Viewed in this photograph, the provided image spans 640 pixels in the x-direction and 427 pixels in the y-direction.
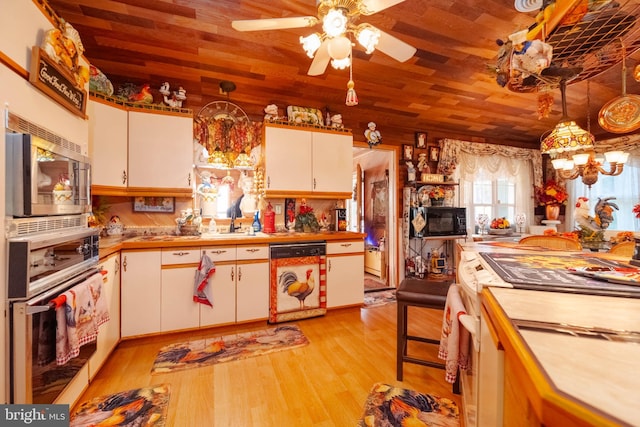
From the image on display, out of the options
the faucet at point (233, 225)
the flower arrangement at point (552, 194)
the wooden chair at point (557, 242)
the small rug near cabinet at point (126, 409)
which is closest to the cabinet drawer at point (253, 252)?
the faucet at point (233, 225)

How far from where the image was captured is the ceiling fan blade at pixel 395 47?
1.52m

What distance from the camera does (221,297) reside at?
254cm

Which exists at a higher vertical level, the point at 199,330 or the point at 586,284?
the point at 586,284

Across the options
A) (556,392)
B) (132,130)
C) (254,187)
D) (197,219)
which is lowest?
(556,392)

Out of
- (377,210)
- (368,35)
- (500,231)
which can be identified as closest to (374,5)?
(368,35)

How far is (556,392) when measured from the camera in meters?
0.41

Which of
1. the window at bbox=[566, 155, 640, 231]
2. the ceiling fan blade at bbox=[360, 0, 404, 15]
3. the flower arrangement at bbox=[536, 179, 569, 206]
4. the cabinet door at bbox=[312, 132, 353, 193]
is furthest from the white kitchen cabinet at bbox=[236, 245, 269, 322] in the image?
the flower arrangement at bbox=[536, 179, 569, 206]

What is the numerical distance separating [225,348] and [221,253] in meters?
0.82

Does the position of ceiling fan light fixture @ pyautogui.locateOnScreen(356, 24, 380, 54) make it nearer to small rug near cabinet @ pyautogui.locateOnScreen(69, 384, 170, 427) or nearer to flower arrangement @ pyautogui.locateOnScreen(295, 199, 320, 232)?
flower arrangement @ pyautogui.locateOnScreen(295, 199, 320, 232)

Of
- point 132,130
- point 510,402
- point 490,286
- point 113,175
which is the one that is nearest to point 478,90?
point 490,286

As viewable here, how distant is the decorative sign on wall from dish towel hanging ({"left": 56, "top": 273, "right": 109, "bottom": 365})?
980 mm

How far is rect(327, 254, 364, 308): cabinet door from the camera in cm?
300

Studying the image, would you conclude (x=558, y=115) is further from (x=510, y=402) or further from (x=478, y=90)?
(x=510, y=402)

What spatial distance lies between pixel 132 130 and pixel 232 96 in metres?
1.09
